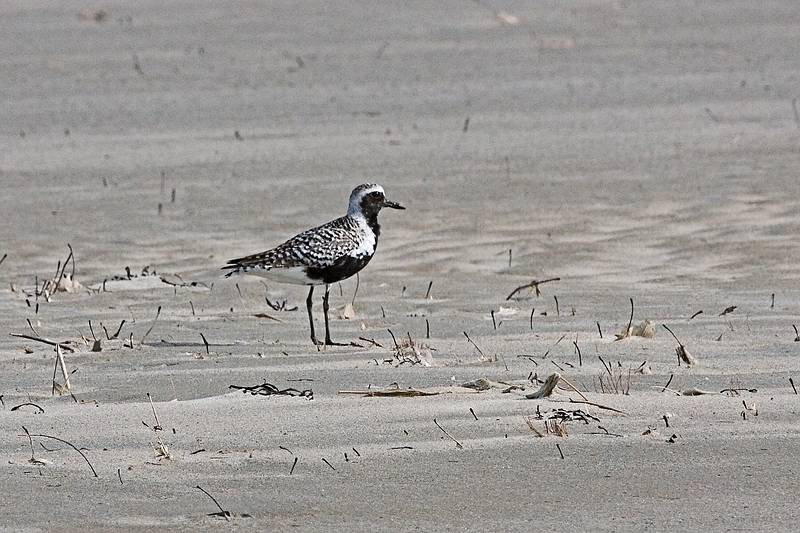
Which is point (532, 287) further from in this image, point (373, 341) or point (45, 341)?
point (45, 341)

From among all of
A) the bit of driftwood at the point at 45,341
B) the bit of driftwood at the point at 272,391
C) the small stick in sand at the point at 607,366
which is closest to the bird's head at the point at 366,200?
the bit of driftwood at the point at 45,341

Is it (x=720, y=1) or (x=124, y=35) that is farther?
(x=720, y=1)

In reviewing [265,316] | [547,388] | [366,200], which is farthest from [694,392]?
[366,200]

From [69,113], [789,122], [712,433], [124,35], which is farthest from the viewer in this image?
[124,35]

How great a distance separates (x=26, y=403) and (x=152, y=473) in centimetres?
119

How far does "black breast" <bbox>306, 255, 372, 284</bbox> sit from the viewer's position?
8.82 m

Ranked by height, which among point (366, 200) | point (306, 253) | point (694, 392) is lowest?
point (306, 253)

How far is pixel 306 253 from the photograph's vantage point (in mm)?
8820

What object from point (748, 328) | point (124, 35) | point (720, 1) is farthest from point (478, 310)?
point (720, 1)

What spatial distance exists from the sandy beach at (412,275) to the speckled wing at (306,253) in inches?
11.9

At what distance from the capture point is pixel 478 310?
29.7 ft

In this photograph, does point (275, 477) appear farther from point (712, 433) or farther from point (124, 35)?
point (124, 35)

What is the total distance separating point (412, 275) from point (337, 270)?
1.84 m

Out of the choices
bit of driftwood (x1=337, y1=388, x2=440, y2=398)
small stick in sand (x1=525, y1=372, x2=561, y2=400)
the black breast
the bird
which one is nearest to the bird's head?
the bird
